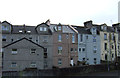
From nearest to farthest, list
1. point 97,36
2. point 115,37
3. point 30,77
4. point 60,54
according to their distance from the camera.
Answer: point 30,77 < point 60,54 < point 97,36 < point 115,37

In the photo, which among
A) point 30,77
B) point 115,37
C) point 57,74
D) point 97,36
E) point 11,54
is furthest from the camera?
point 115,37

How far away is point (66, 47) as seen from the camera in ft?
123

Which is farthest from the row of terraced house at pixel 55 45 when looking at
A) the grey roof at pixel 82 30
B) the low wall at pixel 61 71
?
the low wall at pixel 61 71

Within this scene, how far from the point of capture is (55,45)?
3656cm

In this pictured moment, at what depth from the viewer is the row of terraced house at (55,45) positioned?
30141 millimetres

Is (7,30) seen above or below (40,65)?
above

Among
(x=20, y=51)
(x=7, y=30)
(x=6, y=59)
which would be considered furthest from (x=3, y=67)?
(x=7, y=30)

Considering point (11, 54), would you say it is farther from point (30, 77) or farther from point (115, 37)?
point (115, 37)

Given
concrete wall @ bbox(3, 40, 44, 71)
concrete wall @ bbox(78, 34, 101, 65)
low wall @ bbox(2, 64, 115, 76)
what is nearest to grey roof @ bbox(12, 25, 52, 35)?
concrete wall @ bbox(3, 40, 44, 71)

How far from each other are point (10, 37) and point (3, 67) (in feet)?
26.3

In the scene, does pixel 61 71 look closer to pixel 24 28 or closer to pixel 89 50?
pixel 89 50

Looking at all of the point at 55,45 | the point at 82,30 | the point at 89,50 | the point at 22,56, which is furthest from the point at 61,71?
the point at 82,30

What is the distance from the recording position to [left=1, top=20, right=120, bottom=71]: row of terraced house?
98.9ft

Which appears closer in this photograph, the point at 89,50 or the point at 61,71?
the point at 61,71
